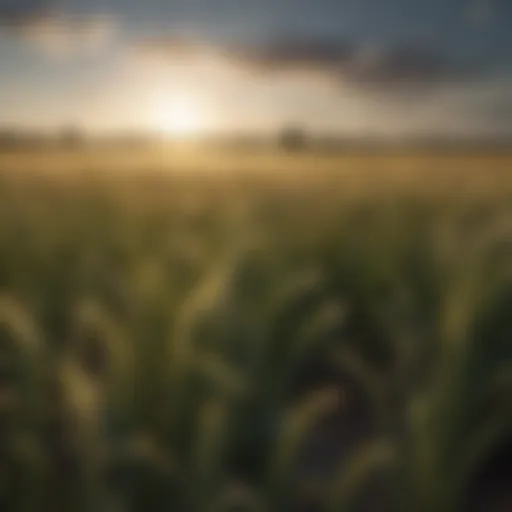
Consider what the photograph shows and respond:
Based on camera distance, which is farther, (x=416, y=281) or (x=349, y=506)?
(x=416, y=281)

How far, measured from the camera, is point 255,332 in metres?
0.77

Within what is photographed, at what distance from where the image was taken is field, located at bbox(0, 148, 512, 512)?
71cm

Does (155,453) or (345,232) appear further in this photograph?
(345,232)

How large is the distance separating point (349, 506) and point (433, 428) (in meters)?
0.10

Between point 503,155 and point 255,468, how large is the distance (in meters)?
0.45

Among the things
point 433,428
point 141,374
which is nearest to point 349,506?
point 433,428

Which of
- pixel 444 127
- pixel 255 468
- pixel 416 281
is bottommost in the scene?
pixel 255 468

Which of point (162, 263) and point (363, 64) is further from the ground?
point (363, 64)

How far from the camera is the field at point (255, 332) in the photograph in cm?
71

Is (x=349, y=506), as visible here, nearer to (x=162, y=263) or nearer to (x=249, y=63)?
(x=162, y=263)

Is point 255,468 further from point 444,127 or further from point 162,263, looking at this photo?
point 444,127

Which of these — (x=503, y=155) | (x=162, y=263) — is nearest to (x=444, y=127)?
(x=503, y=155)

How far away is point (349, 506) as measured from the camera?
692 millimetres

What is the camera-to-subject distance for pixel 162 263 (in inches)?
32.1
